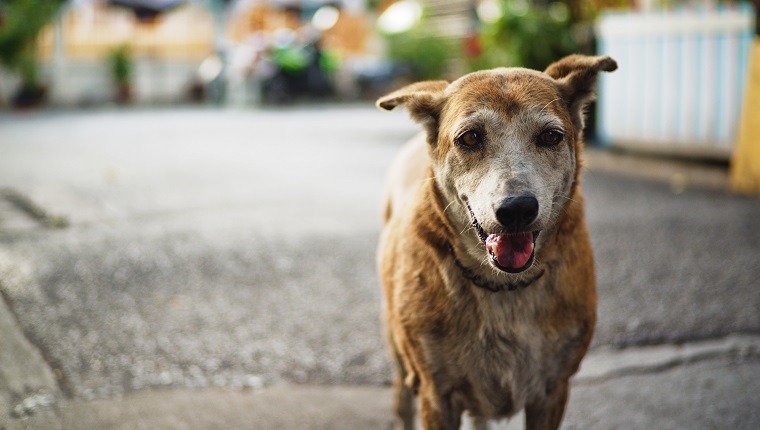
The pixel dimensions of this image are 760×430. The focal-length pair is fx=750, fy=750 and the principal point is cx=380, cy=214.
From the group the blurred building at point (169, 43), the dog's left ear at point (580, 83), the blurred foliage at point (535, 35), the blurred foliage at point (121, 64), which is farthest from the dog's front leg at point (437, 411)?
the blurred foliage at point (121, 64)

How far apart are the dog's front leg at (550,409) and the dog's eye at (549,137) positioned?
31.6 inches

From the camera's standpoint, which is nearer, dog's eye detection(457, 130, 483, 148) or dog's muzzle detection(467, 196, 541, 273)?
dog's muzzle detection(467, 196, 541, 273)

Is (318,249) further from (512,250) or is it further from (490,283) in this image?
(512,250)

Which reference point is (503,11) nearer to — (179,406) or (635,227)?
(635,227)

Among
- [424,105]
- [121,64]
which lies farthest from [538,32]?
Answer: [121,64]

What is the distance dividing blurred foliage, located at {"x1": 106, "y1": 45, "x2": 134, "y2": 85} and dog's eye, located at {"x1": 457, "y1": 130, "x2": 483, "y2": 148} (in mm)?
19947

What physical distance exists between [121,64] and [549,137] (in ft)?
66.2

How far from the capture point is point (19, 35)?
18.3m

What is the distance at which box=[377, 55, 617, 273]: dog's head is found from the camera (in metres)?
2.29

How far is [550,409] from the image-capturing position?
252 cm

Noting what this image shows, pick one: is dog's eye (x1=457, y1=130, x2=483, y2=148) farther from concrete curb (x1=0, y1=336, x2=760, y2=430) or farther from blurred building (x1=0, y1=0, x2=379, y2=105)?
blurred building (x1=0, y1=0, x2=379, y2=105)

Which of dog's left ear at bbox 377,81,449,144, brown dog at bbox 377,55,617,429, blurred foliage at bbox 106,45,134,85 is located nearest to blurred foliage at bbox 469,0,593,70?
dog's left ear at bbox 377,81,449,144

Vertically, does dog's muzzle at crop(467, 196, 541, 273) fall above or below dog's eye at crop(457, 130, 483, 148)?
below

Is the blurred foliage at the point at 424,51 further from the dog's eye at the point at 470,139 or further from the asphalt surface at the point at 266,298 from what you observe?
the dog's eye at the point at 470,139
